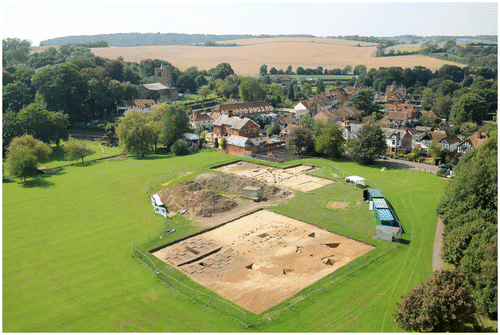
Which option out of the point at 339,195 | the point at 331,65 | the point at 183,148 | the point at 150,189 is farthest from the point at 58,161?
the point at 331,65

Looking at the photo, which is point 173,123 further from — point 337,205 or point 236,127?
point 337,205

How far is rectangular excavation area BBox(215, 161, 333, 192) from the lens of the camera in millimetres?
45000

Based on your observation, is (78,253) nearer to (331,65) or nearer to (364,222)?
Result: (364,222)

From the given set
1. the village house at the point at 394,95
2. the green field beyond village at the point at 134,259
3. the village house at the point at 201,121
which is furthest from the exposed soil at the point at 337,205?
the village house at the point at 394,95

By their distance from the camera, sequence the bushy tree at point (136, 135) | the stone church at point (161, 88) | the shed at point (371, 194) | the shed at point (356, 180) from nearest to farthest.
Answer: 1. the shed at point (371, 194)
2. the shed at point (356, 180)
3. the bushy tree at point (136, 135)
4. the stone church at point (161, 88)

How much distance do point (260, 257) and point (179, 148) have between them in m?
36.8

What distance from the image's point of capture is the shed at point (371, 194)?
124ft

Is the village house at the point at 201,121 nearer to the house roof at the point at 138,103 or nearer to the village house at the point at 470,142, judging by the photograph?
the house roof at the point at 138,103

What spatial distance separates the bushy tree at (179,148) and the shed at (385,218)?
120 feet

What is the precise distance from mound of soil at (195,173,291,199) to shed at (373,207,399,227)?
10.7m

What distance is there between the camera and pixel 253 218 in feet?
118

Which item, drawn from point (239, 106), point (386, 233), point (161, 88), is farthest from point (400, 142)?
point (161, 88)

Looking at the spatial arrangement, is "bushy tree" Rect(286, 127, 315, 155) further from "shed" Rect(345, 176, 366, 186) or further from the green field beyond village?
"shed" Rect(345, 176, 366, 186)

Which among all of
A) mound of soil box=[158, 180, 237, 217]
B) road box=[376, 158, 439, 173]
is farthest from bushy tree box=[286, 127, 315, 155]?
mound of soil box=[158, 180, 237, 217]
